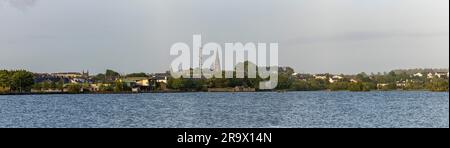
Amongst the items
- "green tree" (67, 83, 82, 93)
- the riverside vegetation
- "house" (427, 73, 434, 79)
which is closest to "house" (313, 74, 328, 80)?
the riverside vegetation

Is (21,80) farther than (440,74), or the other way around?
(440,74)

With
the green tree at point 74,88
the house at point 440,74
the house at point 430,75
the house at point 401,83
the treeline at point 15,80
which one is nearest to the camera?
the treeline at point 15,80

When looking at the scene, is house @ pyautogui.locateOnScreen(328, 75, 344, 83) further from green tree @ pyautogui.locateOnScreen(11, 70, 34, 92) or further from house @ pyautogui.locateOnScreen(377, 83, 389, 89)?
green tree @ pyautogui.locateOnScreen(11, 70, 34, 92)

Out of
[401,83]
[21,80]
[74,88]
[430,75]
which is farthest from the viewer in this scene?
[401,83]

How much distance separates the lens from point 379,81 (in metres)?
182

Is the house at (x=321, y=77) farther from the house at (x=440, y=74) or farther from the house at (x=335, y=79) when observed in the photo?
the house at (x=440, y=74)

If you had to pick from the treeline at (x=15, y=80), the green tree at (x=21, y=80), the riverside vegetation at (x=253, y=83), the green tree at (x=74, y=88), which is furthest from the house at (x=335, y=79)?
the treeline at (x=15, y=80)

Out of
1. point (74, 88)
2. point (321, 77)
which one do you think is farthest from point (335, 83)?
point (74, 88)

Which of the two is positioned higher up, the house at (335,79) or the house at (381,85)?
the house at (335,79)

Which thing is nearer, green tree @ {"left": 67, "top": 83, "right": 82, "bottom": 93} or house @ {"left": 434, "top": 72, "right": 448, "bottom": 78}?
green tree @ {"left": 67, "top": 83, "right": 82, "bottom": 93}

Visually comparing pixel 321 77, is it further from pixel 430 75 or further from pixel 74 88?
pixel 74 88
